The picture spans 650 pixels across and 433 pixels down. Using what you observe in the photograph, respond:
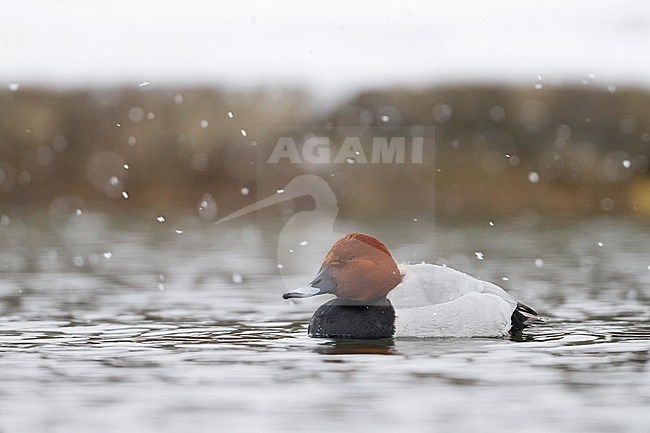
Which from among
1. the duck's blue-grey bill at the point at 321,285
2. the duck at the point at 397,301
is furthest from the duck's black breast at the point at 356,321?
the duck's blue-grey bill at the point at 321,285

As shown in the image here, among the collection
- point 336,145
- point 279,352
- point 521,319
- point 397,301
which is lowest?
point 279,352

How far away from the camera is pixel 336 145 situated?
1728cm

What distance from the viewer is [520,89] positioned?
1770 cm

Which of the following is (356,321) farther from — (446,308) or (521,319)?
(521,319)

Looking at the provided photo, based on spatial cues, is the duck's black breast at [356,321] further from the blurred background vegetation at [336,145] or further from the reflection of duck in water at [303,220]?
the blurred background vegetation at [336,145]

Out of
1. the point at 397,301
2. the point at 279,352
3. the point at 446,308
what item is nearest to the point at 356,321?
the point at 397,301

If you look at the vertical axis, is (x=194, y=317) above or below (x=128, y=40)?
below

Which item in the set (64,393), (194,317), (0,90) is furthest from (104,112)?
(64,393)

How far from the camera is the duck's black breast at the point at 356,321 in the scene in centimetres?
800

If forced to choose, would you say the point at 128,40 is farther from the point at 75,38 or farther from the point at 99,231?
the point at 99,231

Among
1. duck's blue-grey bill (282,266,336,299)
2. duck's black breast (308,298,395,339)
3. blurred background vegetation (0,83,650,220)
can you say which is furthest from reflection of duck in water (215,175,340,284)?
duck's black breast (308,298,395,339)

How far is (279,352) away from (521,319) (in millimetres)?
1535

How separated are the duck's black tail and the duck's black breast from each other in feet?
2.36

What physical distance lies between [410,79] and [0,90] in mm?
5207
